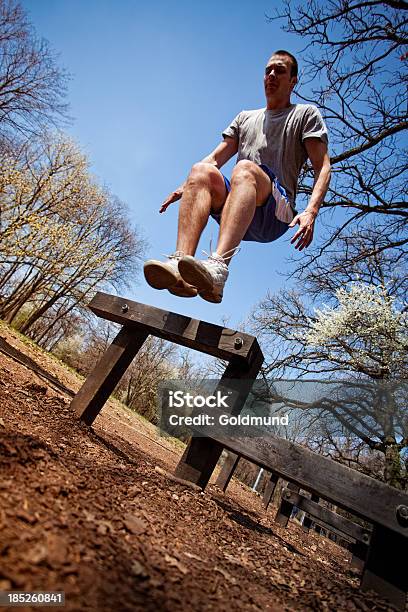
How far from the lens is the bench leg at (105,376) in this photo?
209cm

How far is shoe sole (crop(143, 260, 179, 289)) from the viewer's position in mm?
1674

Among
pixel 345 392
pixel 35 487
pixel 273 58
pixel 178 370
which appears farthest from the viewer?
pixel 178 370

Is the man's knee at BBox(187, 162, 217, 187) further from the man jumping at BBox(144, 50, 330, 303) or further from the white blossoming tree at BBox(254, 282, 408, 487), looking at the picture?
the white blossoming tree at BBox(254, 282, 408, 487)

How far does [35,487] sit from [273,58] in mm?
2748

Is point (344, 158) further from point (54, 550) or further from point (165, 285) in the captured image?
point (54, 550)

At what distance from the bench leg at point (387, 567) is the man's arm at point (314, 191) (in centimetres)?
139

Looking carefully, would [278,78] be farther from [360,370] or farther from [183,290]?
[360,370]

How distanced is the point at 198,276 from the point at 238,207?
52 centimetres

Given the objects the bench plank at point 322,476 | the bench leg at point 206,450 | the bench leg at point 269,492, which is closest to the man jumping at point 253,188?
the bench leg at point 206,450

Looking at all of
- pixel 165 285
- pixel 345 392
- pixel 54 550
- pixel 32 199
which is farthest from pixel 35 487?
pixel 32 199

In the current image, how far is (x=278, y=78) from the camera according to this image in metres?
2.24

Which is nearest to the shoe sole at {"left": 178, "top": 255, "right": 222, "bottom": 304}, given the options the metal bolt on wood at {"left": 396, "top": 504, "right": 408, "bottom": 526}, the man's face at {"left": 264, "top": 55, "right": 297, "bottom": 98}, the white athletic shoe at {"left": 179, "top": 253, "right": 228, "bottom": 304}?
the white athletic shoe at {"left": 179, "top": 253, "right": 228, "bottom": 304}

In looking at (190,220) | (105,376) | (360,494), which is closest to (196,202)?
(190,220)

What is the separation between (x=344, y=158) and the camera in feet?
18.2
